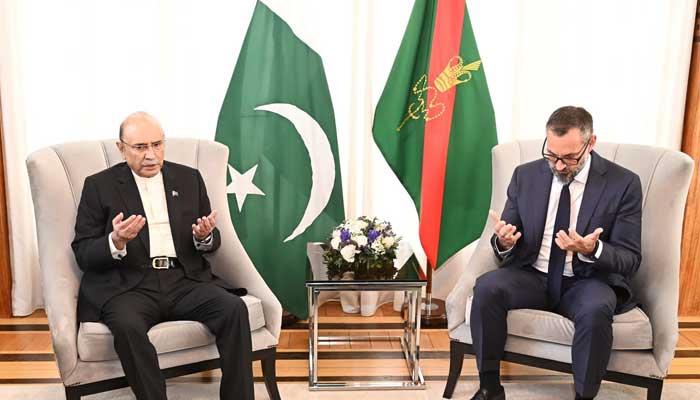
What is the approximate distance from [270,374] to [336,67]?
5.99ft

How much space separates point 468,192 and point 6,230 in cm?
264

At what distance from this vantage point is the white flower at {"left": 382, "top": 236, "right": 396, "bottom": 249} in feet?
10.4

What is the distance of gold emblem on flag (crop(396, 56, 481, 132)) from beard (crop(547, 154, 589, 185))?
977 millimetres

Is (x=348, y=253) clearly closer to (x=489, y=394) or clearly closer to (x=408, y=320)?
(x=408, y=320)

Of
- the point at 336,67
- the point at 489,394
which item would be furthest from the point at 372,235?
the point at 336,67

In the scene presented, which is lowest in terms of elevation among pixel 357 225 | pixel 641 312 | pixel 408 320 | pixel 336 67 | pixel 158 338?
pixel 408 320

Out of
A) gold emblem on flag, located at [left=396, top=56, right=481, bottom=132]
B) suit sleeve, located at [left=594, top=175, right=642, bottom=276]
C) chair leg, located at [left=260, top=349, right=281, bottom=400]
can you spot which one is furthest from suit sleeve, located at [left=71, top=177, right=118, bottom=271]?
suit sleeve, located at [left=594, top=175, right=642, bottom=276]

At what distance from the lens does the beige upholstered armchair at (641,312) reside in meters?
2.73

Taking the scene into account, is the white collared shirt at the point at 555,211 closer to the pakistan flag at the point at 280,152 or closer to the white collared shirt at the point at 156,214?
the pakistan flag at the point at 280,152

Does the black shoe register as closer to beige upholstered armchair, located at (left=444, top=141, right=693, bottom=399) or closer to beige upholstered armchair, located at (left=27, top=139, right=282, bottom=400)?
beige upholstered armchair, located at (left=444, top=141, right=693, bottom=399)

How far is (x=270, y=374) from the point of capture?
290cm

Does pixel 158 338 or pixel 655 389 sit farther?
pixel 655 389

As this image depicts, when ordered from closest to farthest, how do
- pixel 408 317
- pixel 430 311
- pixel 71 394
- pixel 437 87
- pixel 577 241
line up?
pixel 71 394, pixel 577 241, pixel 408 317, pixel 437 87, pixel 430 311

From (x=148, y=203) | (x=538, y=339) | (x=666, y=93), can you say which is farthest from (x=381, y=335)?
(x=666, y=93)
